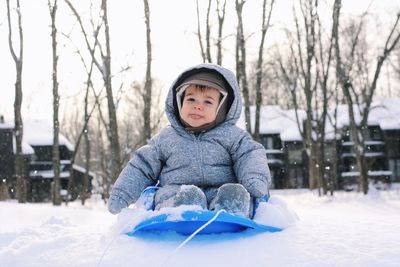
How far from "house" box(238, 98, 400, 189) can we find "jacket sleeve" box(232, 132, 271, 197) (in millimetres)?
26107

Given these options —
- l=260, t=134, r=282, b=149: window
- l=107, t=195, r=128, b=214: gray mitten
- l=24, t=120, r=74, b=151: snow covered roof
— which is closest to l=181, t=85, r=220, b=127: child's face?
l=107, t=195, r=128, b=214: gray mitten

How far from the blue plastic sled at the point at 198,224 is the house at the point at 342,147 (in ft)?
88.0

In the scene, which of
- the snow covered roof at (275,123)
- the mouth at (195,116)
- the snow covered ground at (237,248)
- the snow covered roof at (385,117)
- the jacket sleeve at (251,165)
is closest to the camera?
the snow covered ground at (237,248)

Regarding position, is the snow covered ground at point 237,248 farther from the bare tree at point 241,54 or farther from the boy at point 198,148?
the bare tree at point 241,54

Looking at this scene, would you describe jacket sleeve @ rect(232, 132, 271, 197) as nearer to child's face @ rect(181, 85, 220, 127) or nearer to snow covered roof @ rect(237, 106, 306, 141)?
child's face @ rect(181, 85, 220, 127)

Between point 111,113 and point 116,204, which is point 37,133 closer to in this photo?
point 111,113

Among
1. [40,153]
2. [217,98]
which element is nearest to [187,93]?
[217,98]

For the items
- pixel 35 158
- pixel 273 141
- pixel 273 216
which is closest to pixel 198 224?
pixel 273 216

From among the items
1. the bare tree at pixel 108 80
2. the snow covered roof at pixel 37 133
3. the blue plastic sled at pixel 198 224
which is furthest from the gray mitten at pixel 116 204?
the snow covered roof at pixel 37 133

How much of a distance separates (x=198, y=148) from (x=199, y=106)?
28 cm

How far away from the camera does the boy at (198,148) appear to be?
273cm

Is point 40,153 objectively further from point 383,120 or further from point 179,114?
point 179,114

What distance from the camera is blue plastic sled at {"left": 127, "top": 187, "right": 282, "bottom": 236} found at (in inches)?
80.7

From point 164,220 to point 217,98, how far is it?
1.14 m
